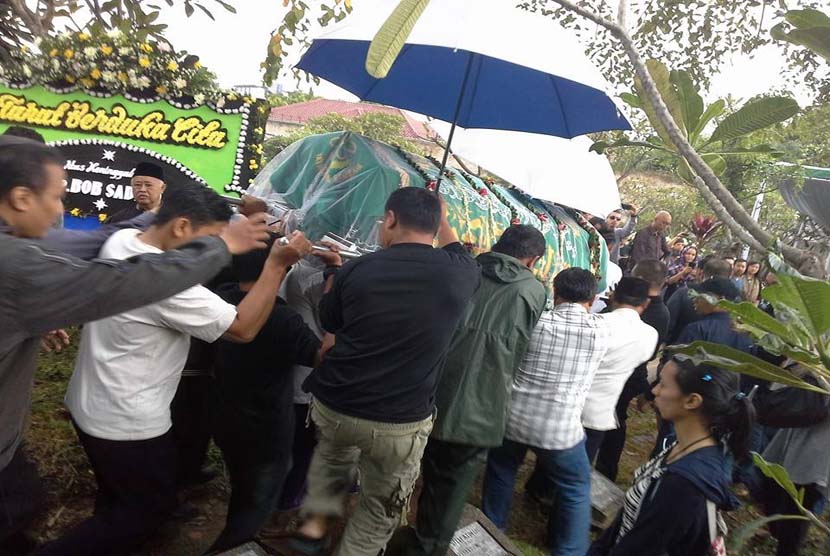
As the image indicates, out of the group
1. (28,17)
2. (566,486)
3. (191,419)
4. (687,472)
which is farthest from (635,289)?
(28,17)

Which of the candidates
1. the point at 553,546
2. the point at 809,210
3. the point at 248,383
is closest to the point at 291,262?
the point at 248,383

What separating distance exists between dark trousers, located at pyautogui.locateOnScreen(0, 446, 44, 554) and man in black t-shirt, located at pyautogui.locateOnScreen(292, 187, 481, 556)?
97 centimetres

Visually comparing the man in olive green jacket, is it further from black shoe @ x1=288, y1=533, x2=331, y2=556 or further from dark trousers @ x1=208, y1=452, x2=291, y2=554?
dark trousers @ x1=208, y1=452, x2=291, y2=554

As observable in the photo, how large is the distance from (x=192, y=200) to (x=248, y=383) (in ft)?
2.70

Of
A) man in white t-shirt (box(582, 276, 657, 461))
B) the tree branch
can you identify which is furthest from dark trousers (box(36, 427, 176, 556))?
the tree branch

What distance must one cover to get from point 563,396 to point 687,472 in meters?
1.06

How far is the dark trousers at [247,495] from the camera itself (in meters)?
2.46

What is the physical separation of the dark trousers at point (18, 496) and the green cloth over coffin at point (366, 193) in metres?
1.77

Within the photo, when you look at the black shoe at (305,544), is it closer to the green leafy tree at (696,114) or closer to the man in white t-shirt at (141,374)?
the man in white t-shirt at (141,374)

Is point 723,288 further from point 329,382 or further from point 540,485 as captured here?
point 329,382

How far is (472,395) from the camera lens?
103 inches

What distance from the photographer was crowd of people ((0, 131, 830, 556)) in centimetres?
161

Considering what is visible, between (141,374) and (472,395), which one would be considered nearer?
(141,374)

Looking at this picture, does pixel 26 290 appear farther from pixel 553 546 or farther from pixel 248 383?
pixel 553 546
